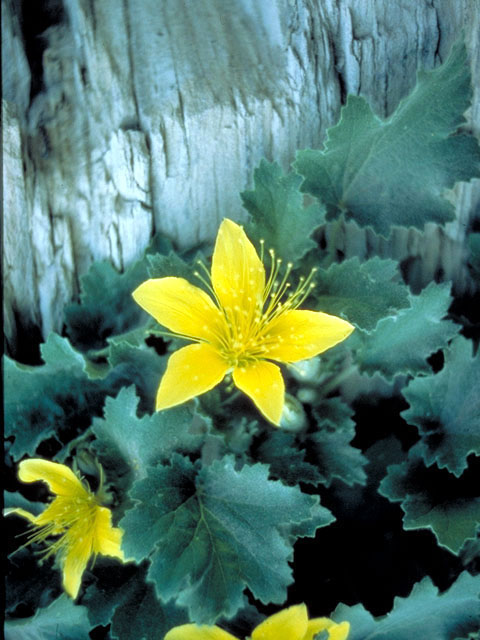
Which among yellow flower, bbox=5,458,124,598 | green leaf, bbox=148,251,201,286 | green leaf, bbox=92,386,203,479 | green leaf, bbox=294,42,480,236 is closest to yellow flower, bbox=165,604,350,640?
yellow flower, bbox=5,458,124,598

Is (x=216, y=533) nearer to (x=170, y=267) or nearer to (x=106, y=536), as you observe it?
(x=106, y=536)

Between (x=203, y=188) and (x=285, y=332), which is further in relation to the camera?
(x=203, y=188)

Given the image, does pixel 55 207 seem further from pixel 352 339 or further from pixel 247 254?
pixel 352 339

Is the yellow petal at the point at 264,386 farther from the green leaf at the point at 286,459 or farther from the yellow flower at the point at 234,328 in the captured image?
the green leaf at the point at 286,459

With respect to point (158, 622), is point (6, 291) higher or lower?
higher

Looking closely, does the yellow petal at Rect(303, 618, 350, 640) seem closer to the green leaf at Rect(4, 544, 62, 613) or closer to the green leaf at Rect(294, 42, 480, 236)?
the green leaf at Rect(4, 544, 62, 613)

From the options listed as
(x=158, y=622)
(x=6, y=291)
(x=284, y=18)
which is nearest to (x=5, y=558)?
(x=158, y=622)
